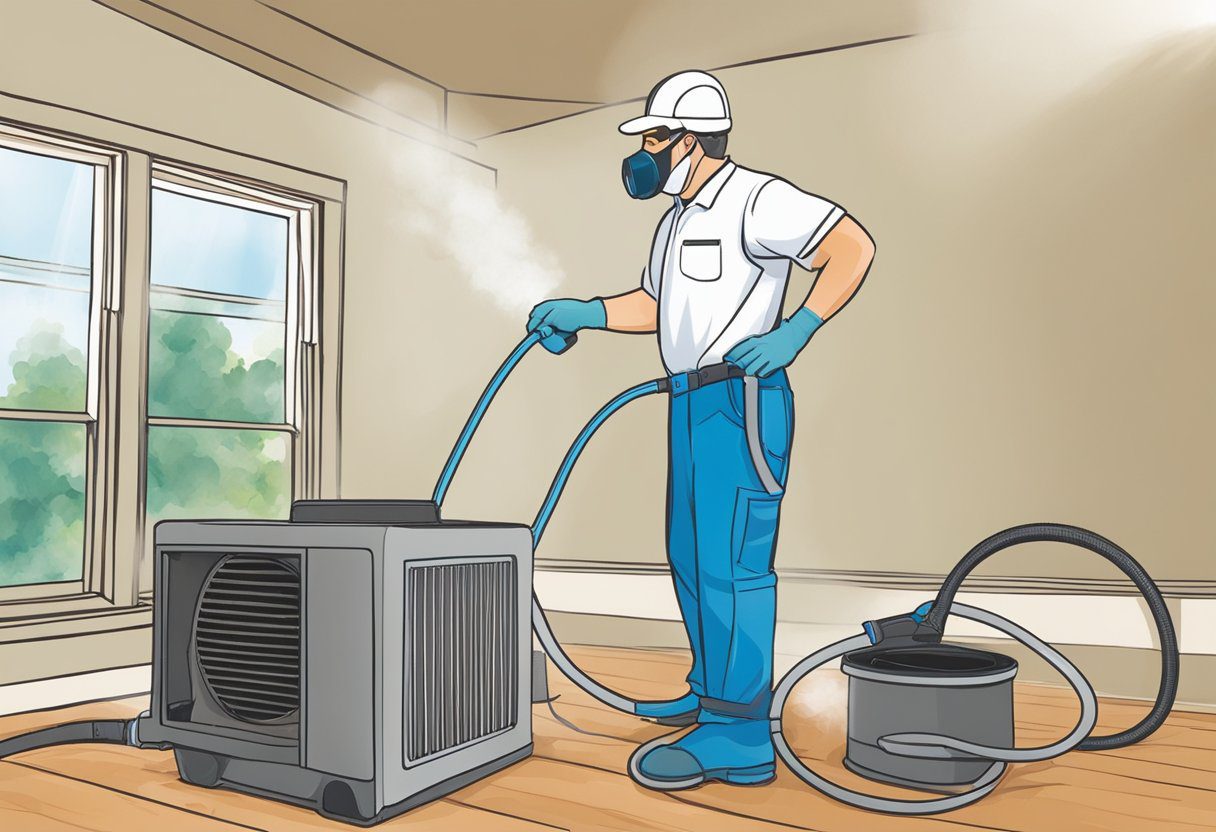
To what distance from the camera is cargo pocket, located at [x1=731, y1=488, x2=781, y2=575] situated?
67.3 inches

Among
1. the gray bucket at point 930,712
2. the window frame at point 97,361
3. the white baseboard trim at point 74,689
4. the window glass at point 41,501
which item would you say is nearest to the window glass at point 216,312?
the window frame at point 97,361

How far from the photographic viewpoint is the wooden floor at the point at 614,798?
1.46 metres

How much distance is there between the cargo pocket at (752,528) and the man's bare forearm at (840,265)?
1.18 ft

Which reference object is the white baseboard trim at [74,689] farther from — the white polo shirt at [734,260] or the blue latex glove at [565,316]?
the white polo shirt at [734,260]

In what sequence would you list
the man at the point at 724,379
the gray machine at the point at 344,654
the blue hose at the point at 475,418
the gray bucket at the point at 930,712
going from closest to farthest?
1. the gray machine at the point at 344,654
2. the gray bucket at the point at 930,712
3. the man at the point at 724,379
4. the blue hose at the point at 475,418

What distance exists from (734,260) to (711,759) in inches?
36.5

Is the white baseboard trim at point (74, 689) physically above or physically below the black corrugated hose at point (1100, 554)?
below

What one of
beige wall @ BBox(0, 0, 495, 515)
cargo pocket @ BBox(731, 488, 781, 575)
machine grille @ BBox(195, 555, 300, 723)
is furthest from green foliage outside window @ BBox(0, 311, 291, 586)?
cargo pocket @ BBox(731, 488, 781, 575)

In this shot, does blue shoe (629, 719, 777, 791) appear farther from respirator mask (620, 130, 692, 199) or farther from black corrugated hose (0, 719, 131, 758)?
respirator mask (620, 130, 692, 199)

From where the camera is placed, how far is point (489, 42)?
276cm

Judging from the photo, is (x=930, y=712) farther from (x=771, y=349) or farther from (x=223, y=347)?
(x=223, y=347)

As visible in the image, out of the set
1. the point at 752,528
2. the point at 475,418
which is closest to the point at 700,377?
the point at 752,528

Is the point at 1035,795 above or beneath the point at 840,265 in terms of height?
beneath

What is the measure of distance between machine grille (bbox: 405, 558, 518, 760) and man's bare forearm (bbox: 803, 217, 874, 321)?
76cm
